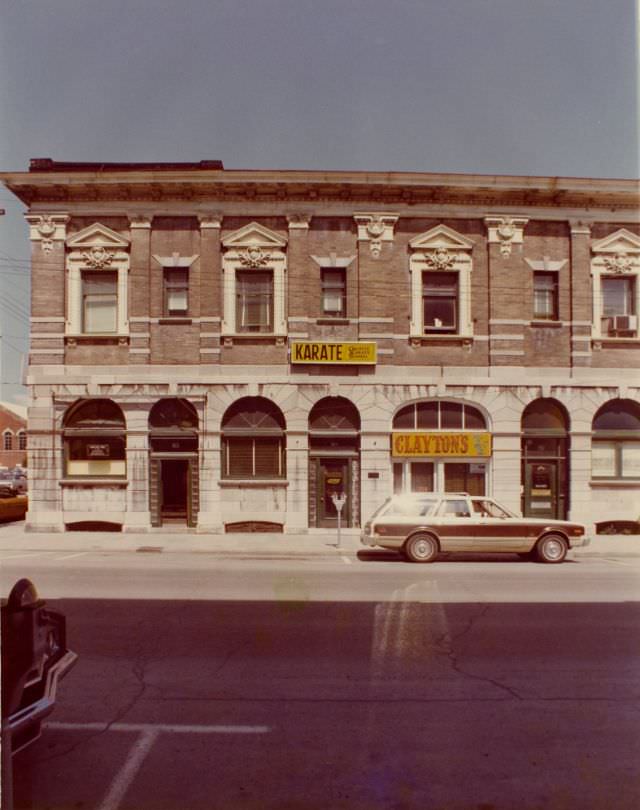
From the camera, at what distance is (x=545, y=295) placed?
2045cm

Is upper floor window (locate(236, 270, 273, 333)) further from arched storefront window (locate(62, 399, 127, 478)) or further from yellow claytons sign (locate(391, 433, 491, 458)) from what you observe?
yellow claytons sign (locate(391, 433, 491, 458))

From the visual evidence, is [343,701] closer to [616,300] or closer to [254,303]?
[254,303]

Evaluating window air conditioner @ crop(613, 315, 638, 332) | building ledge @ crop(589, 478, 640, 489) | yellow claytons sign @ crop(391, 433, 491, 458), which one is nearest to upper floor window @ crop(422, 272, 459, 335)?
yellow claytons sign @ crop(391, 433, 491, 458)

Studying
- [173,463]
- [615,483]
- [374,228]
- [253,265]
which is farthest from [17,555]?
[615,483]

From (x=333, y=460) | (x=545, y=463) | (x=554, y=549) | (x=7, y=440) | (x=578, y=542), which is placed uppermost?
(x=333, y=460)

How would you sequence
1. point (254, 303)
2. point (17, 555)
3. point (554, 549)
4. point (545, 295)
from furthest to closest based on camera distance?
point (545, 295) → point (254, 303) → point (17, 555) → point (554, 549)

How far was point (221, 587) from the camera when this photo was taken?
10930mm

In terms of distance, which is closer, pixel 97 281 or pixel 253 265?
pixel 253 265

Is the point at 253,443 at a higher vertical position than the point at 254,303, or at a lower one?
lower

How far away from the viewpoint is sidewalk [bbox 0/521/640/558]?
16109 mm

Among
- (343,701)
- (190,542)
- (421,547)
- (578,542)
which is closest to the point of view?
(343,701)

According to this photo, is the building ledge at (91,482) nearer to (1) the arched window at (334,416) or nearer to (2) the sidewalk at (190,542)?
(2) the sidewalk at (190,542)

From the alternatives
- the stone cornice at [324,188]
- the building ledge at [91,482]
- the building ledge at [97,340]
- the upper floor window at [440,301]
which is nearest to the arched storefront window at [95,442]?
the building ledge at [91,482]

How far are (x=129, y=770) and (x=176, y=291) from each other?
667 inches
